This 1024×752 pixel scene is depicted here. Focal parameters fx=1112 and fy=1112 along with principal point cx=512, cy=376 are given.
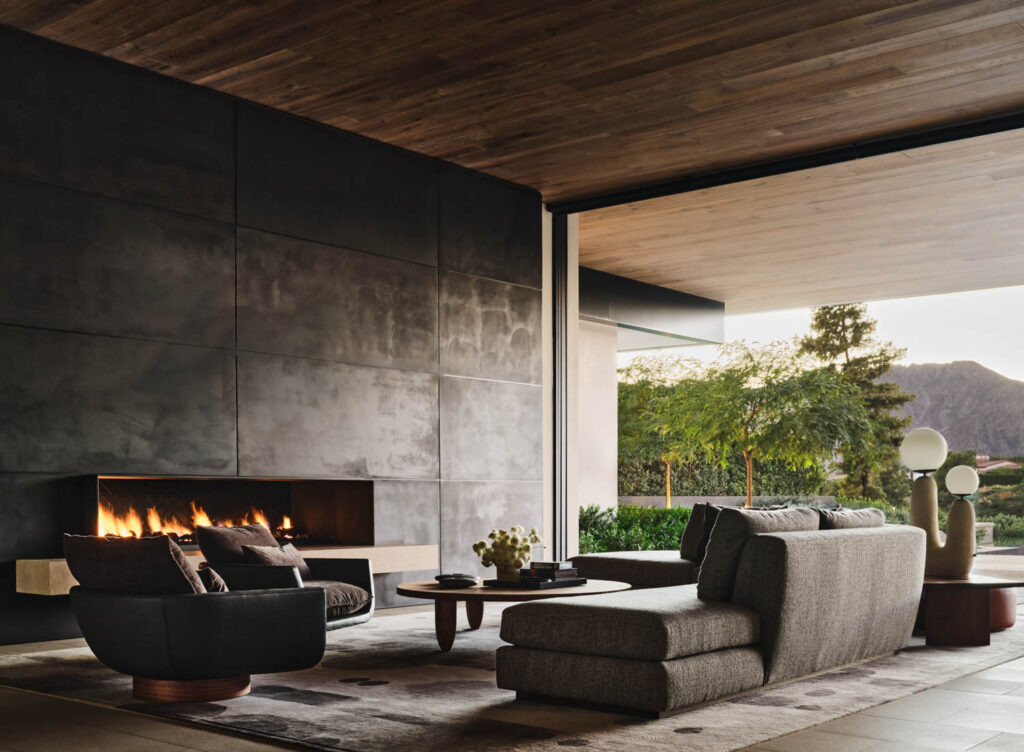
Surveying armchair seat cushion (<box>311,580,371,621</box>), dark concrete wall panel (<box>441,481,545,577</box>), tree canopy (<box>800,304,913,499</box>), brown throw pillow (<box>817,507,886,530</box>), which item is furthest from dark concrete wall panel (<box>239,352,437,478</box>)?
tree canopy (<box>800,304,913,499</box>)

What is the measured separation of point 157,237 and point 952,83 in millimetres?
4956

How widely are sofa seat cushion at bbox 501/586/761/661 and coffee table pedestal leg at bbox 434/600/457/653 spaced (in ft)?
4.11

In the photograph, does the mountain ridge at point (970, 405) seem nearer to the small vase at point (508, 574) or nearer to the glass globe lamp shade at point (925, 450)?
the glass globe lamp shade at point (925, 450)

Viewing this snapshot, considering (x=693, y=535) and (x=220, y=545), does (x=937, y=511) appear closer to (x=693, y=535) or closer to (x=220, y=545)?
(x=693, y=535)

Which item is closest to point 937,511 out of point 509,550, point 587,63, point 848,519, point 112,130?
point 848,519

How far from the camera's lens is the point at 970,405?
38562mm

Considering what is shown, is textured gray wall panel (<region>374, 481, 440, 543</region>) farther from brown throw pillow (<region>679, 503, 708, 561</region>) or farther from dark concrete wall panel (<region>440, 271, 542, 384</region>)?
brown throw pillow (<region>679, 503, 708, 561</region>)

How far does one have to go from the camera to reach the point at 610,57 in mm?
6543

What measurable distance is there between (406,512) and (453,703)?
3.82 metres

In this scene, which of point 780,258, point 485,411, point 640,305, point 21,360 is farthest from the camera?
point 640,305

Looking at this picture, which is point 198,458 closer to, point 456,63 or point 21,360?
point 21,360

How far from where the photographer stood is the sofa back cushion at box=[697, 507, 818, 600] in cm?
470

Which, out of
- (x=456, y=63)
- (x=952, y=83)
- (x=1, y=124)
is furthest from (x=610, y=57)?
(x=1, y=124)

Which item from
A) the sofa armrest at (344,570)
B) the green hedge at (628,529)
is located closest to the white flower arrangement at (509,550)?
the sofa armrest at (344,570)
